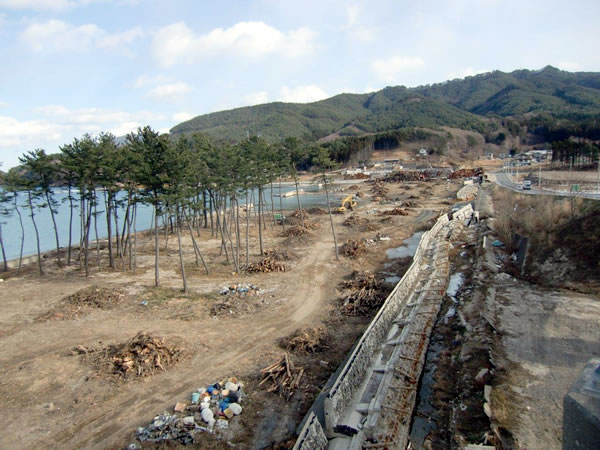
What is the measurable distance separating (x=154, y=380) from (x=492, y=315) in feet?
45.7

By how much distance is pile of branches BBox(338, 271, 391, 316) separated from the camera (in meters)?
17.8

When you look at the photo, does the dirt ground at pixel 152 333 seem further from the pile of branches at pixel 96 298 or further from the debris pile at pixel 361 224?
the debris pile at pixel 361 224

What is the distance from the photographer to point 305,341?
47.1ft

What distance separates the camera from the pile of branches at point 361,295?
17750mm

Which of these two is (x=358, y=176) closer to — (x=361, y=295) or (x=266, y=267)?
(x=266, y=267)

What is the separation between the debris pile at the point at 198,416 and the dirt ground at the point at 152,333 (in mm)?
414

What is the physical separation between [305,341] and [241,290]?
278 inches

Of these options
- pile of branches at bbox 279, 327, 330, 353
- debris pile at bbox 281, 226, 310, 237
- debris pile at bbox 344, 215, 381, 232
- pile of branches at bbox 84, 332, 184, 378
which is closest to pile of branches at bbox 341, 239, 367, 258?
debris pile at bbox 281, 226, 310, 237

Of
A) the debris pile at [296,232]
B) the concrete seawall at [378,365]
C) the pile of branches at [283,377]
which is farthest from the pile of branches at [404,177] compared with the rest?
the pile of branches at [283,377]

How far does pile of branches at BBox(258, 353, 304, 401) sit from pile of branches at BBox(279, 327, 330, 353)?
1.33 m

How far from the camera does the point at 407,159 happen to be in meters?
122

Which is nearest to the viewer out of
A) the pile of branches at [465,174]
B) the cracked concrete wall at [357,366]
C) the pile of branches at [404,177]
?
the cracked concrete wall at [357,366]

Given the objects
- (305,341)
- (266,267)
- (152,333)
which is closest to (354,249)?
(266,267)

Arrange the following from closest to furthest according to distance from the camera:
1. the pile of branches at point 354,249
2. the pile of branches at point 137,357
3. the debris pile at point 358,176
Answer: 1. the pile of branches at point 137,357
2. the pile of branches at point 354,249
3. the debris pile at point 358,176
